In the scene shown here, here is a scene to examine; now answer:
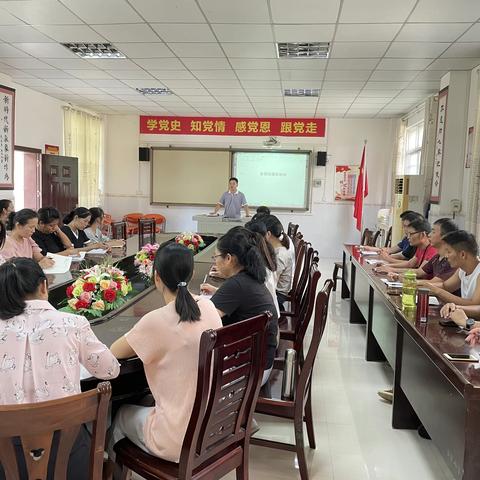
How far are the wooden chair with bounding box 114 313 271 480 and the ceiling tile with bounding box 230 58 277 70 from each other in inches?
172

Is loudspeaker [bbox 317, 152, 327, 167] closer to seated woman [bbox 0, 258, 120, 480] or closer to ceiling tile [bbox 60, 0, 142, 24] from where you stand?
ceiling tile [bbox 60, 0, 142, 24]

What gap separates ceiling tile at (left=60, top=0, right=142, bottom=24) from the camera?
3.95 meters

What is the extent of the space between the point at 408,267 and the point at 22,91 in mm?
6204

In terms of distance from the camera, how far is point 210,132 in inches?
392

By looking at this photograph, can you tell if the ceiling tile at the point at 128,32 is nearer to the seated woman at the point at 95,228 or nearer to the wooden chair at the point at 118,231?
the seated woman at the point at 95,228

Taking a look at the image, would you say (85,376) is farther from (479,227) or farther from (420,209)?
Answer: (420,209)

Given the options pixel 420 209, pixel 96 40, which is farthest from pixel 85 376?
pixel 420 209

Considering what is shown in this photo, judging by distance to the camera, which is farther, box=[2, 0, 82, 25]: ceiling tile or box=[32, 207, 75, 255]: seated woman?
box=[32, 207, 75, 255]: seated woman

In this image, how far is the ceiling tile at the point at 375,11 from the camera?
3.75 m

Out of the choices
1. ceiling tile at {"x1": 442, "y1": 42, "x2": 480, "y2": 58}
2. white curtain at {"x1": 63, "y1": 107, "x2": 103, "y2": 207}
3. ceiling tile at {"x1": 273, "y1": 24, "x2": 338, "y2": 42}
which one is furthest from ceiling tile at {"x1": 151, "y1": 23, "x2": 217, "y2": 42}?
white curtain at {"x1": 63, "y1": 107, "x2": 103, "y2": 207}

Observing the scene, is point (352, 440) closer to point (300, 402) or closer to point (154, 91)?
point (300, 402)

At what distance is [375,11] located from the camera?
3.92 meters

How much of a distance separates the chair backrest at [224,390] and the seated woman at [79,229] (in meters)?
3.41

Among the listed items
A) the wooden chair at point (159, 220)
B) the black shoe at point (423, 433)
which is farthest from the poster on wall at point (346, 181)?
the black shoe at point (423, 433)
